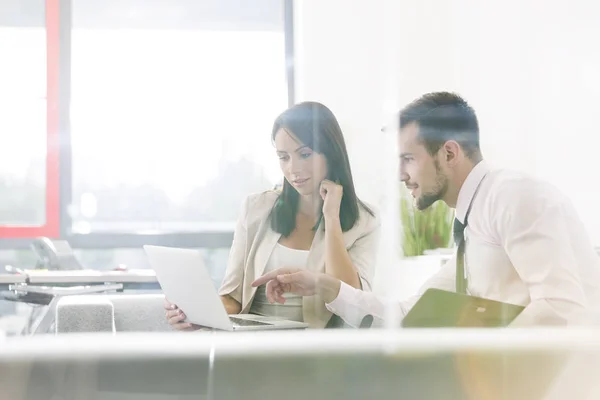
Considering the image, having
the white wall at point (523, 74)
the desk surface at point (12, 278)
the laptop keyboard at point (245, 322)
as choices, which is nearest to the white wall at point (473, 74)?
the white wall at point (523, 74)

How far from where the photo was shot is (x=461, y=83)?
121 cm

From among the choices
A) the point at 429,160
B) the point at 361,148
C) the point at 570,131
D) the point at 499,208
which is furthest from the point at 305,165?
the point at 570,131

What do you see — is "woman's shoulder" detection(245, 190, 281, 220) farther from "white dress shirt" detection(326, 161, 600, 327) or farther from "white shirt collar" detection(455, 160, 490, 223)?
"white shirt collar" detection(455, 160, 490, 223)

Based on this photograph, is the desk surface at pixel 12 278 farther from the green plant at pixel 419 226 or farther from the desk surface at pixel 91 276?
→ the green plant at pixel 419 226

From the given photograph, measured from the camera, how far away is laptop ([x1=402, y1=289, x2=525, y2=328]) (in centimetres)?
118

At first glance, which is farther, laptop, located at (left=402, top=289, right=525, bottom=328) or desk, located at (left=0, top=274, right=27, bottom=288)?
laptop, located at (left=402, top=289, right=525, bottom=328)

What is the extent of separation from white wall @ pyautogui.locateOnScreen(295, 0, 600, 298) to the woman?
3cm

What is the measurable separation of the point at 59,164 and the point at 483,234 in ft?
2.35

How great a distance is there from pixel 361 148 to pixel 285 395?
0.42m

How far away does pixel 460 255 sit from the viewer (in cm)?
124

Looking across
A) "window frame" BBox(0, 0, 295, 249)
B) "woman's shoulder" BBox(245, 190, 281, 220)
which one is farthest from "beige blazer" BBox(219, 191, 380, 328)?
"window frame" BBox(0, 0, 295, 249)

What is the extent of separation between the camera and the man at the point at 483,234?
46.3 inches

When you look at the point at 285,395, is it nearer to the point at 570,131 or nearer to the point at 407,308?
the point at 407,308

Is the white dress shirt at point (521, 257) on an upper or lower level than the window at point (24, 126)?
lower
